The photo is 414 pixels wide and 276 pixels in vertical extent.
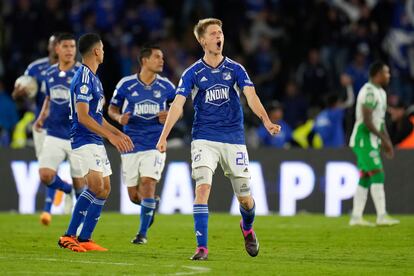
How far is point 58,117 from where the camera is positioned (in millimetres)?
16953

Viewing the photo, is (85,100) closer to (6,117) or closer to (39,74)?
(39,74)

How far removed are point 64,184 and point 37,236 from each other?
1.91 m

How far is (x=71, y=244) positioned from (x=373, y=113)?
626cm

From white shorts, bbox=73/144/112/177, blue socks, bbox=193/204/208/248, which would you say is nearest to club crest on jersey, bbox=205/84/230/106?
blue socks, bbox=193/204/208/248

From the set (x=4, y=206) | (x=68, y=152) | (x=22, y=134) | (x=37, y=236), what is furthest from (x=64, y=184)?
(x=22, y=134)

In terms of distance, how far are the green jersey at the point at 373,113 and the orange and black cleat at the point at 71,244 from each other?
5.99m

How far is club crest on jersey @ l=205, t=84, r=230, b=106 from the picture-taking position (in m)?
12.8

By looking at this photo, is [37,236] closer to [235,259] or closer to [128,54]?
[235,259]

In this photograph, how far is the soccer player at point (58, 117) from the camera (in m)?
16.6

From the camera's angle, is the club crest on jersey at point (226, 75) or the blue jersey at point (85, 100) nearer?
the club crest on jersey at point (226, 75)

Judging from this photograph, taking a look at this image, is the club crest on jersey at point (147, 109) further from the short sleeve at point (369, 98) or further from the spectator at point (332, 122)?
the spectator at point (332, 122)

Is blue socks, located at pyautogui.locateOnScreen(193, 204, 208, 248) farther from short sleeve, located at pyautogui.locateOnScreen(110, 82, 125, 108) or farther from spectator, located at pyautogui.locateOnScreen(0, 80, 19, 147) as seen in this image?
spectator, located at pyautogui.locateOnScreen(0, 80, 19, 147)

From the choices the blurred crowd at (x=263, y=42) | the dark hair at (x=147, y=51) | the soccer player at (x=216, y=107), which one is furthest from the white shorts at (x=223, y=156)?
the blurred crowd at (x=263, y=42)

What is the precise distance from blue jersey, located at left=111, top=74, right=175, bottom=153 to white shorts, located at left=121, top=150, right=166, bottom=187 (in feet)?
0.30
